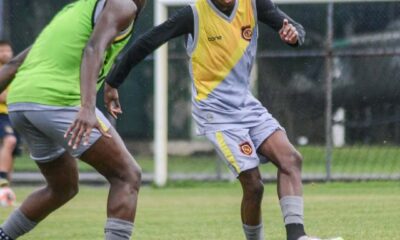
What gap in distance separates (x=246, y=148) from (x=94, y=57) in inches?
61.6

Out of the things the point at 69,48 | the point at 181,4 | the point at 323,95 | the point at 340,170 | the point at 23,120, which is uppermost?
the point at 69,48

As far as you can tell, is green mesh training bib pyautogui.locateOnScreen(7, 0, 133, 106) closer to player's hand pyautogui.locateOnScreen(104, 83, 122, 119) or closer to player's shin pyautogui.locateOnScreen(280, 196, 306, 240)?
player's hand pyautogui.locateOnScreen(104, 83, 122, 119)

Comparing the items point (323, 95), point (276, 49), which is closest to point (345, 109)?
point (323, 95)

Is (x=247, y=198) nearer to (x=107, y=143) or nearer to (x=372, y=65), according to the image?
(x=107, y=143)

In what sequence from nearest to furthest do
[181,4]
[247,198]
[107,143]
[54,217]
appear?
[107,143] < [247,198] < [54,217] < [181,4]

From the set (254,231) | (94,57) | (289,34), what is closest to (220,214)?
(254,231)

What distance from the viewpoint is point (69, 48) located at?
6848 mm

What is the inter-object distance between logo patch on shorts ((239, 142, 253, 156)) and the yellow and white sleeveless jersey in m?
0.21

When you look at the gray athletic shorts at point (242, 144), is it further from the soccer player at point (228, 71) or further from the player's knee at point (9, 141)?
the player's knee at point (9, 141)

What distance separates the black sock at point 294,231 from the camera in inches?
287

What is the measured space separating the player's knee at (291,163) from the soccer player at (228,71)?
0.46 ft

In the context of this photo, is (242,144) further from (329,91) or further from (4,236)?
(329,91)

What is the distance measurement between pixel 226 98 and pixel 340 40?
9.99 meters

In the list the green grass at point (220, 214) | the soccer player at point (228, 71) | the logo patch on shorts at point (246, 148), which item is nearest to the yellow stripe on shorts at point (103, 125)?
the soccer player at point (228, 71)
